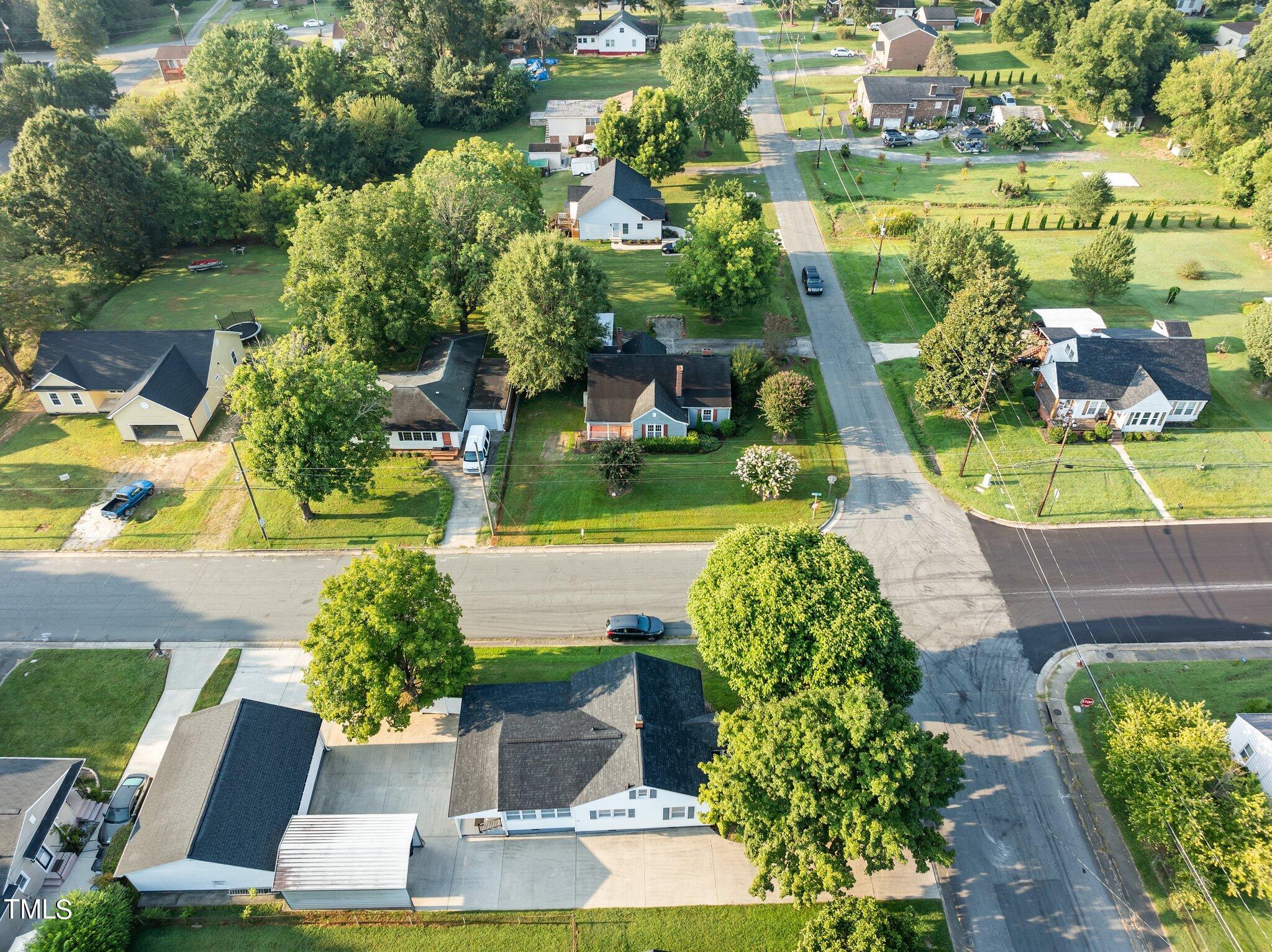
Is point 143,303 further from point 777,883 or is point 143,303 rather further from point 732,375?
point 777,883

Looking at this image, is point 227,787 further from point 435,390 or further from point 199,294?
point 199,294

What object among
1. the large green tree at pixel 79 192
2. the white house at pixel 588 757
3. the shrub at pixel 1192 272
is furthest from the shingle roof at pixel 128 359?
the shrub at pixel 1192 272

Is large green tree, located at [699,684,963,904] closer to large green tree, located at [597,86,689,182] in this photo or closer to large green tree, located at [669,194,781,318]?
large green tree, located at [669,194,781,318]

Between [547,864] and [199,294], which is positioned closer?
[547,864]

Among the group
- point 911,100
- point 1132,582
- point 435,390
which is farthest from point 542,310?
Result: point 911,100

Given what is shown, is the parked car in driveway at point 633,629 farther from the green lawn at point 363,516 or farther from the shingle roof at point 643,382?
the shingle roof at point 643,382

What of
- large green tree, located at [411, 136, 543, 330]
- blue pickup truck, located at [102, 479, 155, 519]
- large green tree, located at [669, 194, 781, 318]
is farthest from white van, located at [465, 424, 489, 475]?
large green tree, located at [669, 194, 781, 318]
